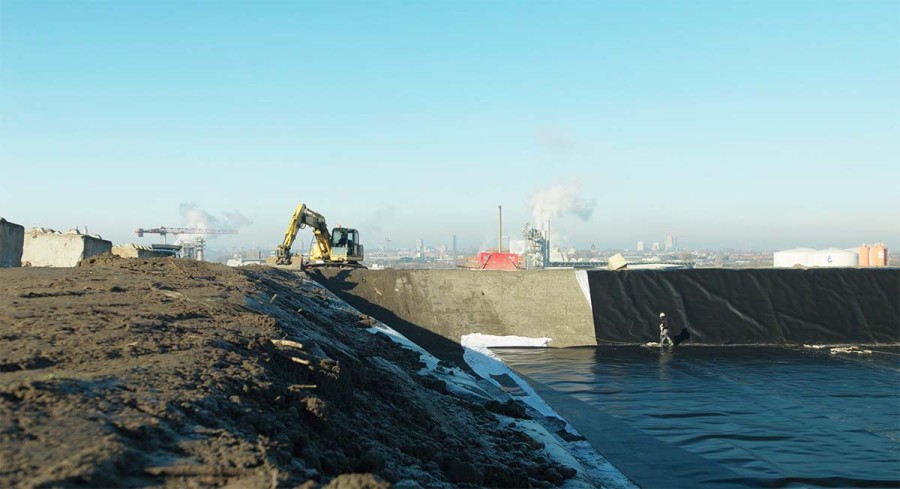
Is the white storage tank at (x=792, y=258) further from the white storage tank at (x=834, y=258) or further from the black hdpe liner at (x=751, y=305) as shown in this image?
the black hdpe liner at (x=751, y=305)

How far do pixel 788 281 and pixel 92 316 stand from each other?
16276 mm

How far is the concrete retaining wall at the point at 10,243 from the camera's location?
43.5ft

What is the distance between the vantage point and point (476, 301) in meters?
17.7

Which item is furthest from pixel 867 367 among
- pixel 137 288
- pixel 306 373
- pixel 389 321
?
pixel 137 288

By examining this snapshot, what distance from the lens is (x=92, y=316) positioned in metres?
6.12

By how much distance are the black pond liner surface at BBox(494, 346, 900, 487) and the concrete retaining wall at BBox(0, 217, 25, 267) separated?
411 inches

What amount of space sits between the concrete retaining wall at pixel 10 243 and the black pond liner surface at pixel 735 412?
10433 mm

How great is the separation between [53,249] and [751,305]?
16747 millimetres

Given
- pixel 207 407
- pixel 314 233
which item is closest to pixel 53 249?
pixel 314 233

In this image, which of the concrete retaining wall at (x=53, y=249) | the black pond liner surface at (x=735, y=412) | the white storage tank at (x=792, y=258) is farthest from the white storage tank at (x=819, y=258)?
the concrete retaining wall at (x=53, y=249)

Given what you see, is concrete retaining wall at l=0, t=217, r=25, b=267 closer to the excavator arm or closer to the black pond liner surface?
the excavator arm

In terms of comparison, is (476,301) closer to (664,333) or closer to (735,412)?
(664,333)

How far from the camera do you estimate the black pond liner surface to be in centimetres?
687

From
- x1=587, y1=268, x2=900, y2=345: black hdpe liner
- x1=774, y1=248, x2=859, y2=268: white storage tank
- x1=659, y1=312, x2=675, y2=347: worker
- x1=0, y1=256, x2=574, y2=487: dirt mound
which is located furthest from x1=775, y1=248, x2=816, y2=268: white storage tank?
x1=0, y1=256, x2=574, y2=487: dirt mound
